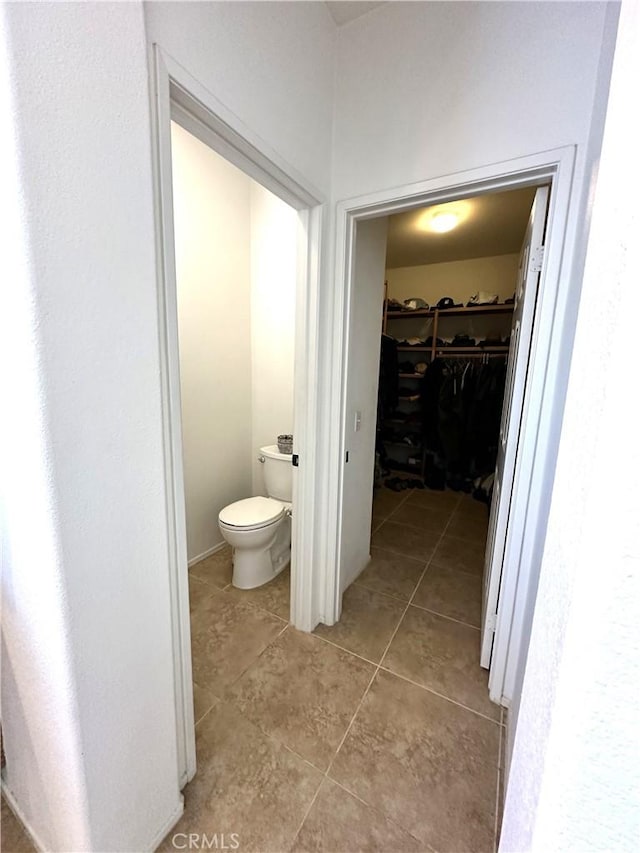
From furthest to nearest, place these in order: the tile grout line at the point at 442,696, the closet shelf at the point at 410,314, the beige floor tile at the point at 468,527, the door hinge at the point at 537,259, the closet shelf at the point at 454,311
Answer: the closet shelf at the point at 410,314
the closet shelf at the point at 454,311
the beige floor tile at the point at 468,527
the tile grout line at the point at 442,696
the door hinge at the point at 537,259

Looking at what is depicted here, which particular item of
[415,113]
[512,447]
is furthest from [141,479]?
[415,113]

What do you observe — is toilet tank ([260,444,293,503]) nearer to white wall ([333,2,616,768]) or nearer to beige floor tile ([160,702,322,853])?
beige floor tile ([160,702,322,853])

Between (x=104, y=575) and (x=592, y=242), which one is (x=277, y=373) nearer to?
(x=104, y=575)

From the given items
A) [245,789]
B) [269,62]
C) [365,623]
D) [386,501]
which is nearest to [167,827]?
[245,789]

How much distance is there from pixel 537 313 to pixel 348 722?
5.51 ft

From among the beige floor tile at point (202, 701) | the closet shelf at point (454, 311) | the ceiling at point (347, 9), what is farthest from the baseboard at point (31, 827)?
the closet shelf at point (454, 311)

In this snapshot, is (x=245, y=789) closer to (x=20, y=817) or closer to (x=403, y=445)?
(x=20, y=817)

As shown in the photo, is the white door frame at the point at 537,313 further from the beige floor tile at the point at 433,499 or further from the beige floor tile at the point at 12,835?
the beige floor tile at the point at 433,499

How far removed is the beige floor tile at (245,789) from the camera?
990 millimetres

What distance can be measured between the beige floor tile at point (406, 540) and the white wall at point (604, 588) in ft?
7.38

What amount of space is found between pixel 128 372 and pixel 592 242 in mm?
850

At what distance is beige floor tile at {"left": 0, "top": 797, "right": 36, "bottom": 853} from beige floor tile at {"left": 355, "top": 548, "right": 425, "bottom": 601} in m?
1.63

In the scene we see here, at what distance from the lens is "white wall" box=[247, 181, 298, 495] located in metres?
2.30

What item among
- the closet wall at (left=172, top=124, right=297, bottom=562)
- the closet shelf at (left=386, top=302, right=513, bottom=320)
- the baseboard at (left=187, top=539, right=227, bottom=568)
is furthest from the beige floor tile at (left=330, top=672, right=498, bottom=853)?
the closet shelf at (left=386, top=302, right=513, bottom=320)
